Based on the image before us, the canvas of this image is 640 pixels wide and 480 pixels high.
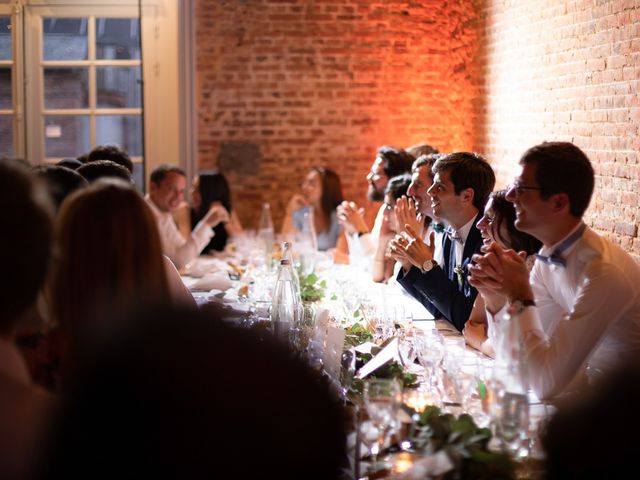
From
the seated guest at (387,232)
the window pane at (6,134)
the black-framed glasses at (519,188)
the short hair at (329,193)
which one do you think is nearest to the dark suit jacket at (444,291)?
the black-framed glasses at (519,188)

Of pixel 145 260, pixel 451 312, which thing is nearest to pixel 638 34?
pixel 451 312

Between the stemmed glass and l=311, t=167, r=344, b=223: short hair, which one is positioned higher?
l=311, t=167, r=344, b=223: short hair

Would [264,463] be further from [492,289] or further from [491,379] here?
[492,289]

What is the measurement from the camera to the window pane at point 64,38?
24.6ft

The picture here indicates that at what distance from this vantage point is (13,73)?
24.6ft

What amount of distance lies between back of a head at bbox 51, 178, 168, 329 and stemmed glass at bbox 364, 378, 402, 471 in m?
0.54

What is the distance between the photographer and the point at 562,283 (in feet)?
9.18

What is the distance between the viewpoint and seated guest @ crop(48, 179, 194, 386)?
1.80m

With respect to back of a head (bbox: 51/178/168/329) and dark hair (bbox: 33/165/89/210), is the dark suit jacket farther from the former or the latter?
back of a head (bbox: 51/178/168/329)

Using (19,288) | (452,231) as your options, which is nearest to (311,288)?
(452,231)

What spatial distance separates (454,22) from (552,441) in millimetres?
6949

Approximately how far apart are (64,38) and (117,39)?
444 mm

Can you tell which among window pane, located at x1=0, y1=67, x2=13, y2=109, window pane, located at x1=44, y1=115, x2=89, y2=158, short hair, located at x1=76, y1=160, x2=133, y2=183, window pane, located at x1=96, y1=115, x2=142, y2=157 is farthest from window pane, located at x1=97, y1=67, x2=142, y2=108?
short hair, located at x1=76, y1=160, x2=133, y2=183

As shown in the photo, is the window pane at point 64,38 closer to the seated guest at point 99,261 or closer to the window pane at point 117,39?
the window pane at point 117,39
